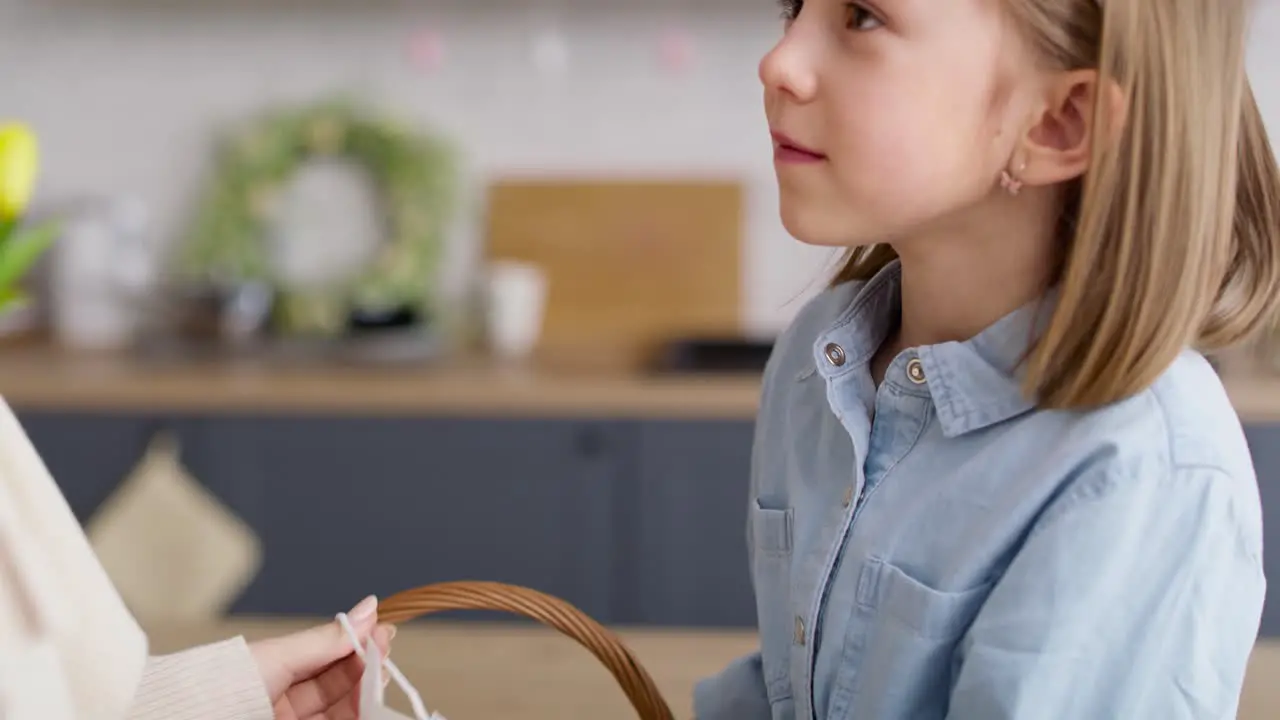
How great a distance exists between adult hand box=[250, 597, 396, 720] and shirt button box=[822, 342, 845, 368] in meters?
0.37

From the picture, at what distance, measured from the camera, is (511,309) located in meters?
2.64

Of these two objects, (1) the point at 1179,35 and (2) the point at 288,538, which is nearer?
(1) the point at 1179,35

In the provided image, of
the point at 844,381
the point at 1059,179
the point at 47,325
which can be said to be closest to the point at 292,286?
the point at 47,325

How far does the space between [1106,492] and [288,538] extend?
71.6 inches

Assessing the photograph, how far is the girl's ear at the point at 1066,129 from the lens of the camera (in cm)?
83

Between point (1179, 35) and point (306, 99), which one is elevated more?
point (1179, 35)

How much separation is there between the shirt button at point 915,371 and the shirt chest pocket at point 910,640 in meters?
0.13

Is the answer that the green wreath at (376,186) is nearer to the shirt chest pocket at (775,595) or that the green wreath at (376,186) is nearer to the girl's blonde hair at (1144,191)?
the shirt chest pocket at (775,595)

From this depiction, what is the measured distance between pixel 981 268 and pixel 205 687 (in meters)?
0.58

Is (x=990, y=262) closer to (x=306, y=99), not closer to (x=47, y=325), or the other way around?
(x=306, y=99)

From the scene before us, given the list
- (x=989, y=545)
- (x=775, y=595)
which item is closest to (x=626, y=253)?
(x=775, y=595)

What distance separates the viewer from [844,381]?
1018mm

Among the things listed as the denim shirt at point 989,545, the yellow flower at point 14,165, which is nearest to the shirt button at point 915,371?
the denim shirt at point 989,545

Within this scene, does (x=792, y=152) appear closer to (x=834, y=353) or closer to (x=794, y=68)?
(x=794, y=68)
